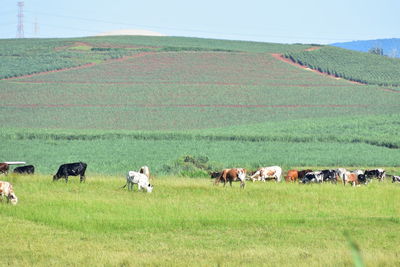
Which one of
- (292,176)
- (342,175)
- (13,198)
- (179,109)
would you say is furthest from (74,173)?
(179,109)

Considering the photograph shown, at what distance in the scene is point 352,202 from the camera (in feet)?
83.7

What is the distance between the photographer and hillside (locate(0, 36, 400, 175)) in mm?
58688

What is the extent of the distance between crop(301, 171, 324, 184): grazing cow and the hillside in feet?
41.7

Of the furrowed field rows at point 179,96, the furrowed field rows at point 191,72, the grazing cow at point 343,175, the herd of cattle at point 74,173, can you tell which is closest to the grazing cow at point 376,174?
the grazing cow at point 343,175

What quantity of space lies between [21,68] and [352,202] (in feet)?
307

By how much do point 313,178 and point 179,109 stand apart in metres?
59.1

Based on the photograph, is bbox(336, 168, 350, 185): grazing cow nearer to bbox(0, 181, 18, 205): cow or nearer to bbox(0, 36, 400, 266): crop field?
bbox(0, 36, 400, 266): crop field

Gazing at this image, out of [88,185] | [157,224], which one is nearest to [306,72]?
[88,185]

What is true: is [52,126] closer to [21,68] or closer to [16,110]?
[16,110]

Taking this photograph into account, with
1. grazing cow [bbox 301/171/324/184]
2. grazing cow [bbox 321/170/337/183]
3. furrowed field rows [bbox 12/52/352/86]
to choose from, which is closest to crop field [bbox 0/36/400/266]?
furrowed field rows [bbox 12/52/352/86]

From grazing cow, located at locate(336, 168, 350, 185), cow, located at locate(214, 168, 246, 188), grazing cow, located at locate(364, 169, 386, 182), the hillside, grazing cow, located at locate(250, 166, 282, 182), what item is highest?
cow, located at locate(214, 168, 246, 188)

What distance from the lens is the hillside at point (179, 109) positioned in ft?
193

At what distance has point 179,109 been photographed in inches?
3637

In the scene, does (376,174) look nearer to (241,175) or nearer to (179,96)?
(241,175)
